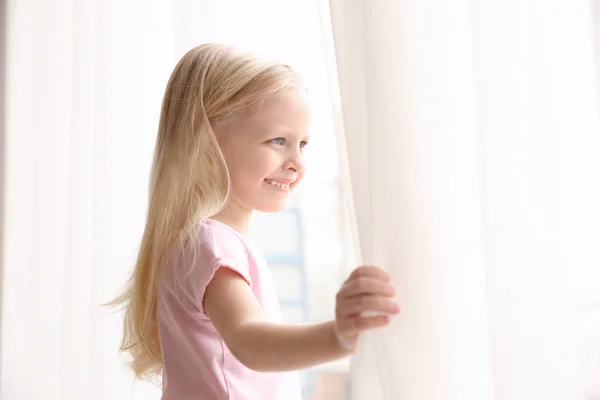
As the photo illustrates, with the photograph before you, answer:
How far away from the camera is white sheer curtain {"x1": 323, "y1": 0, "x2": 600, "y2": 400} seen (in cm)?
61

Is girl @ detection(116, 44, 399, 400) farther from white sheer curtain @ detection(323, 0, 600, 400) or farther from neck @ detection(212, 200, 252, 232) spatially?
white sheer curtain @ detection(323, 0, 600, 400)

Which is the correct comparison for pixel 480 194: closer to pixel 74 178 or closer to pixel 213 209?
pixel 213 209

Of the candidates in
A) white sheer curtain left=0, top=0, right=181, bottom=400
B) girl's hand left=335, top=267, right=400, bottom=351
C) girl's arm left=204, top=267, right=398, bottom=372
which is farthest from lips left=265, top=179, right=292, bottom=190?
white sheer curtain left=0, top=0, right=181, bottom=400

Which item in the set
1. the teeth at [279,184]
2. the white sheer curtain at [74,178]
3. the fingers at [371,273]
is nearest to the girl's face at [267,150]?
the teeth at [279,184]

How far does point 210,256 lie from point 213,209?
4.2 inches

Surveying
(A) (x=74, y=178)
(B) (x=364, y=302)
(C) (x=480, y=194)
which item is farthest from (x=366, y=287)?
(A) (x=74, y=178)

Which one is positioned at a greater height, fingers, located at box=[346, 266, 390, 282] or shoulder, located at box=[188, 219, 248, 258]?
fingers, located at box=[346, 266, 390, 282]

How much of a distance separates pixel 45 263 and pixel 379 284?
42.7 inches

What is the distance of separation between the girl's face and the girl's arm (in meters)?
0.15

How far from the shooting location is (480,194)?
0.64 metres

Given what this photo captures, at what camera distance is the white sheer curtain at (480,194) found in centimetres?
61

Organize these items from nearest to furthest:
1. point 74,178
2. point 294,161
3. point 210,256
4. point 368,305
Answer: point 368,305, point 210,256, point 294,161, point 74,178

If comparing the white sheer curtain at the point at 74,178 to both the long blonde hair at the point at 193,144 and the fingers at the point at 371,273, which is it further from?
the fingers at the point at 371,273

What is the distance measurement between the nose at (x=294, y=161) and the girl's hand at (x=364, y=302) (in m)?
0.28
